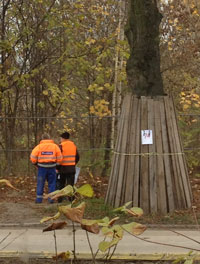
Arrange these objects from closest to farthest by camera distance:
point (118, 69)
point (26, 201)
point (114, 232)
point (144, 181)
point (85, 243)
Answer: point (114, 232)
point (85, 243)
point (144, 181)
point (26, 201)
point (118, 69)

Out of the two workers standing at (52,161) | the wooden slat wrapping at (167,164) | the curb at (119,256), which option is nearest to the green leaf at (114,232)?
the curb at (119,256)

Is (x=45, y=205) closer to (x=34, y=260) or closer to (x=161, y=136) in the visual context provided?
(x=161, y=136)

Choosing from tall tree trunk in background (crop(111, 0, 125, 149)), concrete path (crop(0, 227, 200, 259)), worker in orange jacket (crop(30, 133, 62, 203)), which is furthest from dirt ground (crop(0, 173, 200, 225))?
tall tree trunk in background (crop(111, 0, 125, 149))

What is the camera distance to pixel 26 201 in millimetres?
9602

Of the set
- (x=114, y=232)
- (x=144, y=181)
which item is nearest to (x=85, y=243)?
(x=144, y=181)

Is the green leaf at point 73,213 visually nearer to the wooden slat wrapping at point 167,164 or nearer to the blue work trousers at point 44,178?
the wooden slat wrapping at point 167,164

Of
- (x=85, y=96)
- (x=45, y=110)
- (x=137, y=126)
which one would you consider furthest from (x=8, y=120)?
(x=137, y=126)

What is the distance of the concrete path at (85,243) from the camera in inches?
207

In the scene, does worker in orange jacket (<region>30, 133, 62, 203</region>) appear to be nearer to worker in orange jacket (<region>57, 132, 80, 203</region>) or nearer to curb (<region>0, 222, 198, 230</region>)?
worker in orange jacket (<region>57, 132, 80, 203</region>)

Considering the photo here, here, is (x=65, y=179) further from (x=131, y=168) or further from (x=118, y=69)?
(x=118, y=69)

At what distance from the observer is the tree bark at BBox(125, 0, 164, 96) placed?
8.22 meters

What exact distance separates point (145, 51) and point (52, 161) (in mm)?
3340

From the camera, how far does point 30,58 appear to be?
13539 mm

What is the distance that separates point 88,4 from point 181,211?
386 inches
